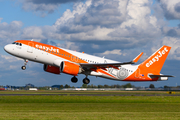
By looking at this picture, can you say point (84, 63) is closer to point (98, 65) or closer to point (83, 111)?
point (98, 65)

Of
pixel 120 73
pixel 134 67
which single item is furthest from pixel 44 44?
pixel 134 67

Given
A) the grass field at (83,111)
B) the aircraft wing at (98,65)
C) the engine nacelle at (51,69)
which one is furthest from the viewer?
the engine nacelle at (51,69)

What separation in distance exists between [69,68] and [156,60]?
72.3 feet

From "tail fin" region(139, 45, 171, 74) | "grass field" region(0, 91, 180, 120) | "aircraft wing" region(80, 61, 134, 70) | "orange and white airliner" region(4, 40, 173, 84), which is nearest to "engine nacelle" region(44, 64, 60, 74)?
"orange and white airliner" region(4, 40, 173, 84)

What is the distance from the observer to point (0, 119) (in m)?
19.3

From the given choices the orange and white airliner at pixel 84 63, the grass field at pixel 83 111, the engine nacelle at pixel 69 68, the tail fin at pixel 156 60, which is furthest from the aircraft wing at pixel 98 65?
the tail fin at pixel 156 60

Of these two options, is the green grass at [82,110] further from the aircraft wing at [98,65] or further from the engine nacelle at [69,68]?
the aircraft wing at [98,65]

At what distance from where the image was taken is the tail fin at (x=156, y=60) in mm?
55969

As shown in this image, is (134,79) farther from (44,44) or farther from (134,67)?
(44,44)

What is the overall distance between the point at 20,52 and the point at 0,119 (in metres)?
24.6

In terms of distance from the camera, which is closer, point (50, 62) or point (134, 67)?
point (50, 62)

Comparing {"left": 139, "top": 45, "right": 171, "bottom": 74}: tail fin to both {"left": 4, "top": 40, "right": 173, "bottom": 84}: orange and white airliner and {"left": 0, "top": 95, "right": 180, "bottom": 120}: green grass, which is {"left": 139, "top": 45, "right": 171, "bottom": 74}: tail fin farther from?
{"left": 0, "top": 95, "right": 180, "bottom": 120}: green grass

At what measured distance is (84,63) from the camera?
4675 cm

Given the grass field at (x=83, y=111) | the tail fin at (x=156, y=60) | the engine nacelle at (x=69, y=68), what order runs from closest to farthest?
the grass field at (x=83, y=111) < the engine nacelle at (x=69, y=68) < the tail fin at (x=156, y=60)
